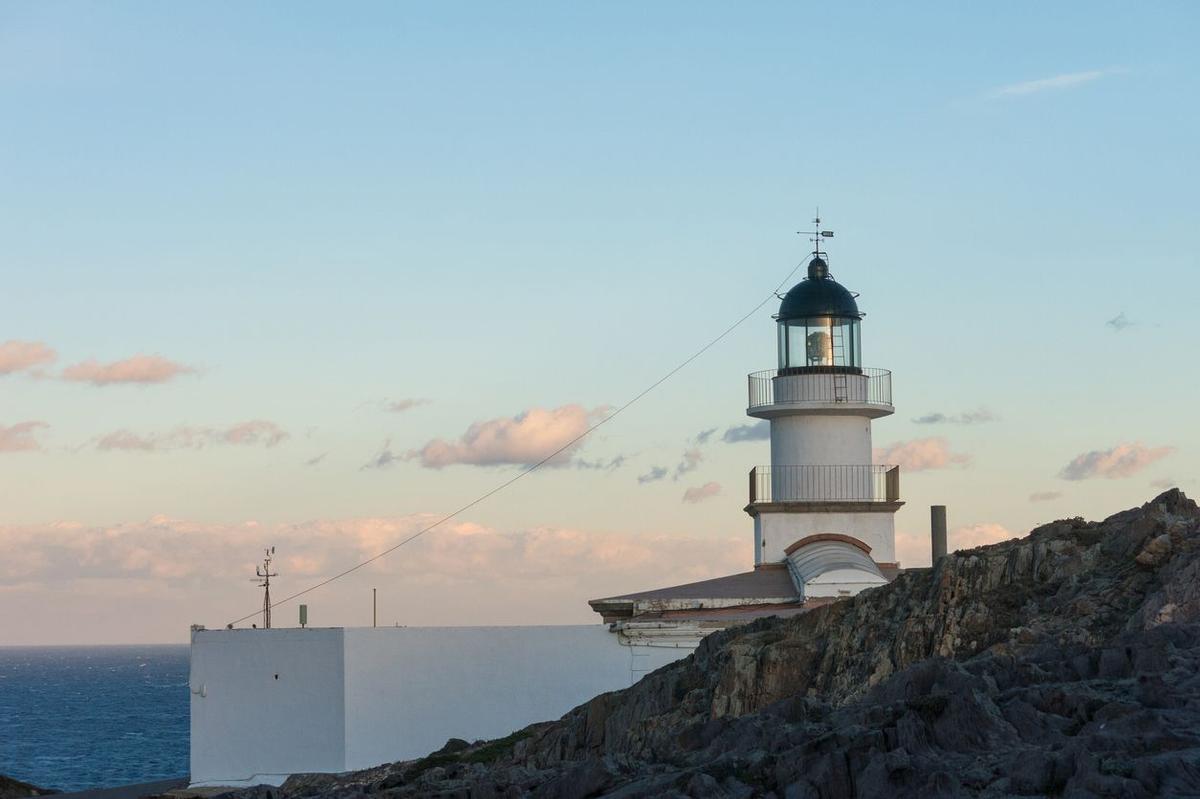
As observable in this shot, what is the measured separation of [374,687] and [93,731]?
54.0m

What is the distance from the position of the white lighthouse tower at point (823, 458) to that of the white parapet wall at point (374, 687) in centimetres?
429

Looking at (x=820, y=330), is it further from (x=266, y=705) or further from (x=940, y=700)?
(x=940, y=700)

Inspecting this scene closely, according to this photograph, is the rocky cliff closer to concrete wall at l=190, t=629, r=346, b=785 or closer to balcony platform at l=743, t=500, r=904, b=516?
concrete wall at l=190, t=629, r=346, b=785

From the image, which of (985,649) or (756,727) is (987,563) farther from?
(756,727)

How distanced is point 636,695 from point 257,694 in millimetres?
7703

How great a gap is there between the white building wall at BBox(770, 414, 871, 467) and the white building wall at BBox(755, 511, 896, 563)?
970 mm

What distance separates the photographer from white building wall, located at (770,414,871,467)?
2902cm

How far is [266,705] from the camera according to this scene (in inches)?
989

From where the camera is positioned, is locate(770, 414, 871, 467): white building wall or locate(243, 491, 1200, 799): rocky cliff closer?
locate(243, 491, 1200, 799): rocky cliff

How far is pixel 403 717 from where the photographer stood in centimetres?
2498

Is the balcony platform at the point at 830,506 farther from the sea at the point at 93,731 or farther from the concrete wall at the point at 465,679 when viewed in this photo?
the sea at the point at 93,731

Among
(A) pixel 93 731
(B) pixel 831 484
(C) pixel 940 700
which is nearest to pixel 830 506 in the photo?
(B) pixel 831 484

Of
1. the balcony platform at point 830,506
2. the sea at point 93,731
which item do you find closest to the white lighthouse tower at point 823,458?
the balcony platform at point 830,506

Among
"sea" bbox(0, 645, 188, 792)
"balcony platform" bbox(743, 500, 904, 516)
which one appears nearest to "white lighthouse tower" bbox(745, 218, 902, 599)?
"balcony platform" bbox(743, 500, 904, 516)
